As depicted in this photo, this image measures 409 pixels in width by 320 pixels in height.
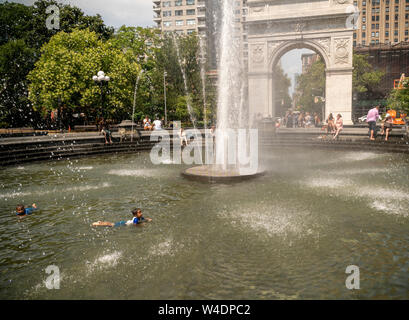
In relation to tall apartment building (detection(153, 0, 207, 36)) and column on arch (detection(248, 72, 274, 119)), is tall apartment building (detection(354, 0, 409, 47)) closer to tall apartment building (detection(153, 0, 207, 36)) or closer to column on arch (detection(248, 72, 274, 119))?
tall apartment building (detection(153, 0, 207, 36))

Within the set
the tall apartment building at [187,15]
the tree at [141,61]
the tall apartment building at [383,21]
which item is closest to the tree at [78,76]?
the tree at [141,61]

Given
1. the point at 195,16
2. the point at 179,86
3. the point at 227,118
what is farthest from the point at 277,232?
the point at 195,16

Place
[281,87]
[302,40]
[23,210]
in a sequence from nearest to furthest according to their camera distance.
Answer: [23,210] → [302,40] → [281,87]

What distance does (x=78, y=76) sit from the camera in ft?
96.0

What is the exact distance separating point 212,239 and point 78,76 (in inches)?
1097

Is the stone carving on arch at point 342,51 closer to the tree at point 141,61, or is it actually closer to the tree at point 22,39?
the tree at point 141,61

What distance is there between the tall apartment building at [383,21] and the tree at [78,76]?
6811 centimetres

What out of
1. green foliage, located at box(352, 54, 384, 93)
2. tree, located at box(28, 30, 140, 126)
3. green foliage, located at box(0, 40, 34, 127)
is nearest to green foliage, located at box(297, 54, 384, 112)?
green foliage, located at box(352, 54, 384, 93)

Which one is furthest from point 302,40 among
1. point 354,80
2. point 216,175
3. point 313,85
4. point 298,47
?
point 313,85

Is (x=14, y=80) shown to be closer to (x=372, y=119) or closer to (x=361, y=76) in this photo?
(x=372, y=119)

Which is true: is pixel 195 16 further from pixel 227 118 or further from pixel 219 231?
pixel 219 231
